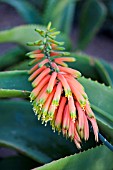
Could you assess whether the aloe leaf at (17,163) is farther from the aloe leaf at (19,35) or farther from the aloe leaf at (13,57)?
the aloe leaf at (13,57)

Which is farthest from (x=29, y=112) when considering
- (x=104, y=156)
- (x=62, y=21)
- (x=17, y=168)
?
(x=62, y=21)

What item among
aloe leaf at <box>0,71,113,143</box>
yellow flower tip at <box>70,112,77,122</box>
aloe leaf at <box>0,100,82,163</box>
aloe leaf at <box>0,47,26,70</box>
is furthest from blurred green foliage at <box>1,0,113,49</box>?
yellow flower tip at <box>70,112,77,122</box>

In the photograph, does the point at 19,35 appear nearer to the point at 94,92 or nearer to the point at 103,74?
the point at 103,74

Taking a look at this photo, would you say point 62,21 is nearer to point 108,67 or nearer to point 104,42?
point 108,67

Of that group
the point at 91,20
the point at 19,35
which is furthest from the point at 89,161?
the point at 91,20

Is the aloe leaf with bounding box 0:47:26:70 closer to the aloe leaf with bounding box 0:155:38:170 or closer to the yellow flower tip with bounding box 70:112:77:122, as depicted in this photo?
the aloe leaf with bounding box 0:155:38:170
